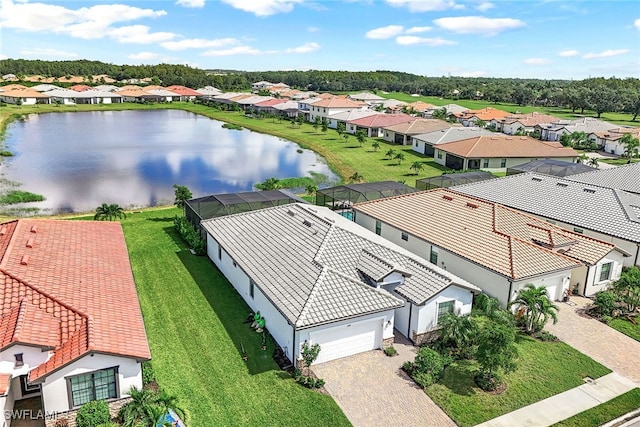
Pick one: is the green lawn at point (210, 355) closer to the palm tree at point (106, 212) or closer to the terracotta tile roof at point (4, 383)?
the terracotta tile roof at point (4, 383)

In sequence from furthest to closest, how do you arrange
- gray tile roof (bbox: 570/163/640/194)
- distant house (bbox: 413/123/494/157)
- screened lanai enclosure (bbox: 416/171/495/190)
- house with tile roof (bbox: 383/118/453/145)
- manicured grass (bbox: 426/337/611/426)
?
house with tile roof (bbox: 383/118/453/145), distant house (bbox: 413/123/494/157), screened lanai enclosure (bbox: 416/171/495/190), gray tile roof (bbox: 570/163/640/194), manicured grass (bbox: 426/337/611/426)

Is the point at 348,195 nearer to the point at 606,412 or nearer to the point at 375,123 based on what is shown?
the point at 606,412

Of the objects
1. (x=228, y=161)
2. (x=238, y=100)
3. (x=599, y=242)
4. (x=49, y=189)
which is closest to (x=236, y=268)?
(x=599, y=242)

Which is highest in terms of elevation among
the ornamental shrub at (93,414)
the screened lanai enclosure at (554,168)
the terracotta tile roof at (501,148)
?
the terracotta tile roof at (501,148)

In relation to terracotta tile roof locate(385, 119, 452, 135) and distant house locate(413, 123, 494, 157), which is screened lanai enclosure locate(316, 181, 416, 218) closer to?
distant house locate(413, 123, 494, 157)

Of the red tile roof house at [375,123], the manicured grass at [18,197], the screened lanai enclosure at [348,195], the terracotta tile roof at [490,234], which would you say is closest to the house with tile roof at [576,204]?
the terracotta tile roof at [490,234]

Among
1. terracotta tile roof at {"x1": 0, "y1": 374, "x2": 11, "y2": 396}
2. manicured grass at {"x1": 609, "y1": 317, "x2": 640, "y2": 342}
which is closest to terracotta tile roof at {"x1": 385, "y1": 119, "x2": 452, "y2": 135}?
manicured grass at {"x1": 609, "y1": 317, "x2": 640, "y2": 342}
